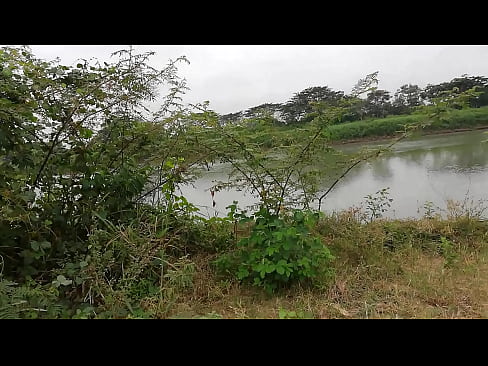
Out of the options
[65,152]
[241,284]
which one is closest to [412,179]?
[241,284]

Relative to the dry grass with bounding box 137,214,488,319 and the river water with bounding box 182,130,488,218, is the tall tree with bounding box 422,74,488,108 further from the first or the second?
the dry grass with bounding box 137,214,488,319

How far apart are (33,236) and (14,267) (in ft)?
0.78

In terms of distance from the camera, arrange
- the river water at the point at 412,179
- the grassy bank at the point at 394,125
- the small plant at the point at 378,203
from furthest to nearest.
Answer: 1. the small plant at the point at 378,203
2. the river water at the point at 412,179
3. the grassy bank at the point at 394,125

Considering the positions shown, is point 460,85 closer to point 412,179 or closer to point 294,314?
point 412,179

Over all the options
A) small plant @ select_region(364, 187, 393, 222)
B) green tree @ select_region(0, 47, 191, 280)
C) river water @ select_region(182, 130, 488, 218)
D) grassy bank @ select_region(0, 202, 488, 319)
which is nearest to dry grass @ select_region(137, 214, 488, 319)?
grassy bank @ select_region(0, 202, 488, 319)

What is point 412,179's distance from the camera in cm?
472

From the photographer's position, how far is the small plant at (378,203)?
→ 151 inches

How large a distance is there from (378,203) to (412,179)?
3.80 ft

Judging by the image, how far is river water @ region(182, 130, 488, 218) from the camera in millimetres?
3736

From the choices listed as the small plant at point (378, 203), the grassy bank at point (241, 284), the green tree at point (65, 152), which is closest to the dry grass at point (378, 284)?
the grassy bank at point (241, 284)

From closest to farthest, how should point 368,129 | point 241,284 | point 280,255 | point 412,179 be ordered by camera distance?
point 280,255 < point 241,284 < point 368,129 < point 412,179

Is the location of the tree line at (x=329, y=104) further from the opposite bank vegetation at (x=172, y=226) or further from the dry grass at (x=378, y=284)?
the dry grass at (x=378, y=284)

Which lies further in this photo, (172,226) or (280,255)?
(172,226)

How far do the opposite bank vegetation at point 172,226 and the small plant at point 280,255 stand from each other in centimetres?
1
